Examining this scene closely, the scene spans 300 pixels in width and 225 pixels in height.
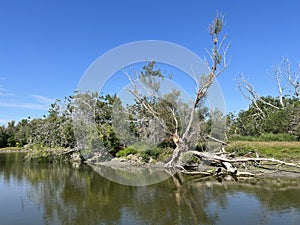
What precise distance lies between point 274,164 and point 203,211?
11.0 metres

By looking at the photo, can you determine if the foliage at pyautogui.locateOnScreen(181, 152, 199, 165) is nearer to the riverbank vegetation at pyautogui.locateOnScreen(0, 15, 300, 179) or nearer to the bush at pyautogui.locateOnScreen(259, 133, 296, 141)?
the riverbank vegetation at pyautogui.locateOnScreen(0, 15, 300, 179)

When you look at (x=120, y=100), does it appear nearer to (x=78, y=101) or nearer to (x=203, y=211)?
(x=78, y=101)

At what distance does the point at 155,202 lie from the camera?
37.1 ft

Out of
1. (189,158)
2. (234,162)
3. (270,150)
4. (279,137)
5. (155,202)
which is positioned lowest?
(155,202)

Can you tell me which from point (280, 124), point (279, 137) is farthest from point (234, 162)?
point (280, 124)

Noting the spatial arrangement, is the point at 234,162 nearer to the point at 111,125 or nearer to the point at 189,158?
the point at 189,158

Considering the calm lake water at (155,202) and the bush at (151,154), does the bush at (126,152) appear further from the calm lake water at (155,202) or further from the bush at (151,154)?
the calm lake water at (155,202)

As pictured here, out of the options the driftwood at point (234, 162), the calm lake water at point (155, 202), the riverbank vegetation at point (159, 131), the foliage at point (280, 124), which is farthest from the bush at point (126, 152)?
the foliage at point (280, 124)

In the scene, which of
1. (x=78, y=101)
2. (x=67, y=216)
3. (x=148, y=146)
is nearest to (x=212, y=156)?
(x=148, y=146)

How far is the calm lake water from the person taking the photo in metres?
9.31

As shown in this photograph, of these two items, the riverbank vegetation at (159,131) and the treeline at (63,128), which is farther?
the treeline at (63,128)

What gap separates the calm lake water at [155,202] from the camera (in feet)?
30.6

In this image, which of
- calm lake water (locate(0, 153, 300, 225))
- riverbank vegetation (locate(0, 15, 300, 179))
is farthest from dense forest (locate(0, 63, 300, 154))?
calm lake water (locate(0, 153, 300, 225))

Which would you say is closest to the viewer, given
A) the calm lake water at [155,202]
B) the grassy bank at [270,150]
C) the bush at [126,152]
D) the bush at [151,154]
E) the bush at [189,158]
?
the calm lake water at [155,202]
